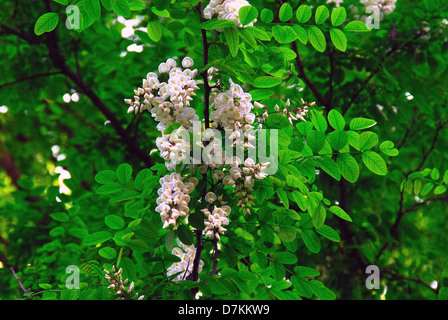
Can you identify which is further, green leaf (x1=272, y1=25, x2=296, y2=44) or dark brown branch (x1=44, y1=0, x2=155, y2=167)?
dark brown branch (x1=44, y1=0, x2=155, y2=167)

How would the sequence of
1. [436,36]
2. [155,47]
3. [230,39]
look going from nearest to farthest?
[230,39] → [436,36] → [155,47]

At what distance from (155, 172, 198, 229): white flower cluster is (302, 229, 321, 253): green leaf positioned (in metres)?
0.73

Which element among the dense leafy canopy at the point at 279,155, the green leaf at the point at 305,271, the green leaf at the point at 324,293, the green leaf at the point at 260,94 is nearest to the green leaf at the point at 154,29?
the dense leafy canopy at the point at 279,155

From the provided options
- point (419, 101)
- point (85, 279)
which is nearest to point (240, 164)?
point (85, 279)

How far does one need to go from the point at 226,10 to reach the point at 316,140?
699 millimetres

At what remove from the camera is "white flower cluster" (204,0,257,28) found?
66.5 inches

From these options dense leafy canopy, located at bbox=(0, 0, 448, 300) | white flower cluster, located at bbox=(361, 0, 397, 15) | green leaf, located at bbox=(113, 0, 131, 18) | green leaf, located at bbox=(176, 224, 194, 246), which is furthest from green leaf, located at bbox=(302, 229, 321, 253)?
white flower cluster, located at bbox=(361, 0, 397, 15)

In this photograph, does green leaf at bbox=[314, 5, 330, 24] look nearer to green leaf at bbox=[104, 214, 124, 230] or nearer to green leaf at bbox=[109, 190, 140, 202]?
green leaf at bbox=[109, 190, 140, 202]

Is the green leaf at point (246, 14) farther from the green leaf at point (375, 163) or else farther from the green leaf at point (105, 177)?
the green leaf at point (105, 177)

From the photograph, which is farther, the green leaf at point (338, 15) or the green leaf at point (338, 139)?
the green leaf at point (338, 15)

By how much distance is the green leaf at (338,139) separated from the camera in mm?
1986

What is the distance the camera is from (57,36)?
4031 mm
